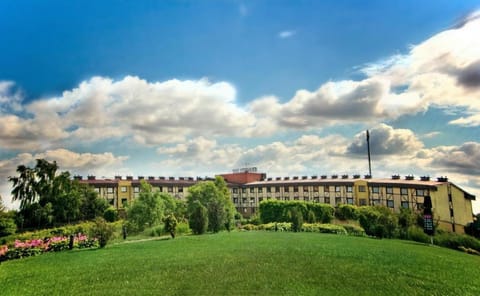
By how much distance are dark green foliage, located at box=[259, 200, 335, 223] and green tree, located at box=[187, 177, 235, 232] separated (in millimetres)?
6167

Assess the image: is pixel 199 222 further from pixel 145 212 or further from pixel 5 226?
pixel 5 226

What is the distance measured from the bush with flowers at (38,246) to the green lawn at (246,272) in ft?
3.68

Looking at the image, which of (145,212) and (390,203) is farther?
(390,203)

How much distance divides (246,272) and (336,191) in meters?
42.6

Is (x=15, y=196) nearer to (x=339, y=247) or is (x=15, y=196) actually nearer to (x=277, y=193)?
(x=339, y=247)

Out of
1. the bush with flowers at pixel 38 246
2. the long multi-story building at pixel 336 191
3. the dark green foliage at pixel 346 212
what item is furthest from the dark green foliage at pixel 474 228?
the bush with flowers at pixel 38 246

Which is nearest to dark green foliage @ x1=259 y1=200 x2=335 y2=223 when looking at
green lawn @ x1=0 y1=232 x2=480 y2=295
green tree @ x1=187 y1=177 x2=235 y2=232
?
green tree @ x1=187 y1=177 x2=235 y2=232

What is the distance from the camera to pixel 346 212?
44.0 meters

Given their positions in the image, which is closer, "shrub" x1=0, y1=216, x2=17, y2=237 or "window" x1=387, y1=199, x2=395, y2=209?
"shrub" x1=0, y1=216, x2=17, y2=237

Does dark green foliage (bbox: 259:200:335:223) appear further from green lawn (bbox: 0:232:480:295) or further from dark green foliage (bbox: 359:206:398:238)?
green lawn (bbox: 0:232:480:295)

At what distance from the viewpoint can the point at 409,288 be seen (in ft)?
43.4

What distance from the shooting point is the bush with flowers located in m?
20.0

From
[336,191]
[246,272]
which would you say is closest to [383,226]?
[246,272]

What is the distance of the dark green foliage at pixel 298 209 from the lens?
43438 millimetres
